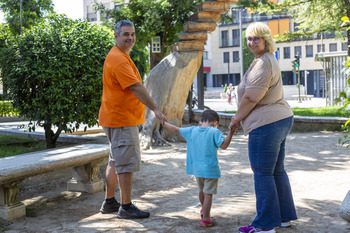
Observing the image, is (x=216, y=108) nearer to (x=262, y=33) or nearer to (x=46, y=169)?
(x=46, y=169)

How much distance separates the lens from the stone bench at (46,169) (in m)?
4.08

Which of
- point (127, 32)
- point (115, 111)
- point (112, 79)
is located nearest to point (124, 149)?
point (115, 111)

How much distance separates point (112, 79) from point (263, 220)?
1919 millimetres

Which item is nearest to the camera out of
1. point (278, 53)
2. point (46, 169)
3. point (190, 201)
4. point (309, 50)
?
point (46, 169)

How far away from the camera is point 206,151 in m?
3.81

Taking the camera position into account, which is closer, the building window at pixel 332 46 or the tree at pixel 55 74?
the tree at pixel 55 74

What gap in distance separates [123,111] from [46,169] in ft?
3.45

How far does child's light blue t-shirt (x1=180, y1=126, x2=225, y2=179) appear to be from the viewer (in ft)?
12.4

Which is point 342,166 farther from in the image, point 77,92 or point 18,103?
point 18,103

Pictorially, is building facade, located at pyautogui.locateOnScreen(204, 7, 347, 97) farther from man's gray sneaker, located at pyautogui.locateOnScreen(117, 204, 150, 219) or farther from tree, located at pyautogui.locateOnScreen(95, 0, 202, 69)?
man's gray sneaker, located at pyautogui.locateOnScreen(117, 204, 150, 219)

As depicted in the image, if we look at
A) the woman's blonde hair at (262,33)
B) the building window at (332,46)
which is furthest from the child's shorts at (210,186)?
the building window at (332,46)

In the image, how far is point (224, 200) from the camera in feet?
15.8

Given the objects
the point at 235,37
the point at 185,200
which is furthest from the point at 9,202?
the point at 235,37

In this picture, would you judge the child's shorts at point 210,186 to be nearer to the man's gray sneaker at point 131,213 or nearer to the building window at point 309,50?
the man's gray sneaker at point 131,213
